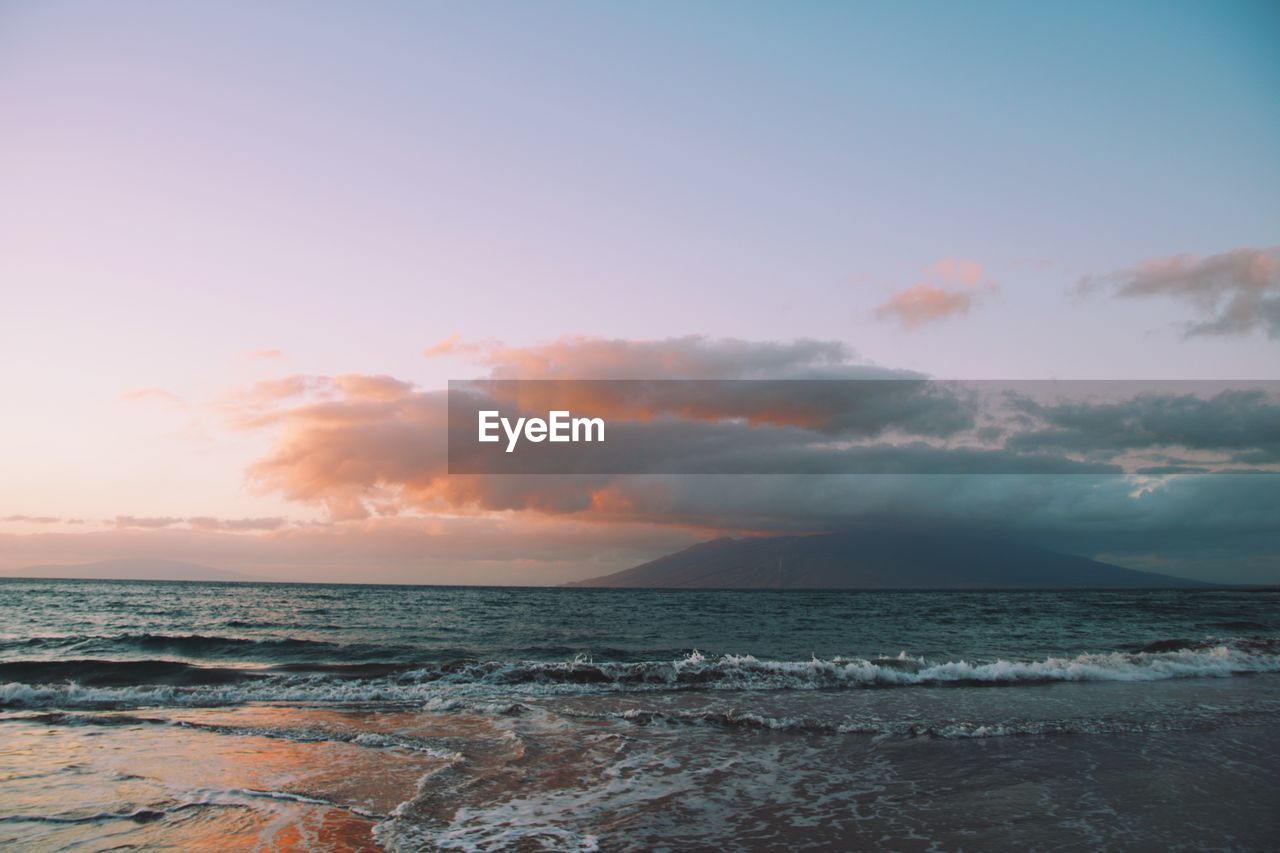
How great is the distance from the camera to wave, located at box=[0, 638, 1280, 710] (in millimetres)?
19859

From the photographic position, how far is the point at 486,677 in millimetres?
22781

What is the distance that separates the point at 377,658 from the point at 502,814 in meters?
20.1

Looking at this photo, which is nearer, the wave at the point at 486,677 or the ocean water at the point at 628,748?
the ocean water at the point at 628,748

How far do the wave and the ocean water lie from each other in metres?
0.12

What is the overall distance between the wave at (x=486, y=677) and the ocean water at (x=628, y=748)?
120 millimetres

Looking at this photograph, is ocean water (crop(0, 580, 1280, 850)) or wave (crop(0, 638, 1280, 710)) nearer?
ocean water (crop(0, 580, 1280, 850))

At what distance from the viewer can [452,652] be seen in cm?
2936

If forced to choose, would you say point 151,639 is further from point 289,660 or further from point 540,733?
point 540,733

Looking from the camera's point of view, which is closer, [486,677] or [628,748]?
[628,748]

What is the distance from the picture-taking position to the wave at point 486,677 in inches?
782

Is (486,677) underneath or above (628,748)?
underneath

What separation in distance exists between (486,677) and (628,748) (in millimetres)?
9986

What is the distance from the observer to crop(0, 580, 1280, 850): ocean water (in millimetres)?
9617

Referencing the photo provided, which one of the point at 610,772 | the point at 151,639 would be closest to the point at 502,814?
the point at 610,772
